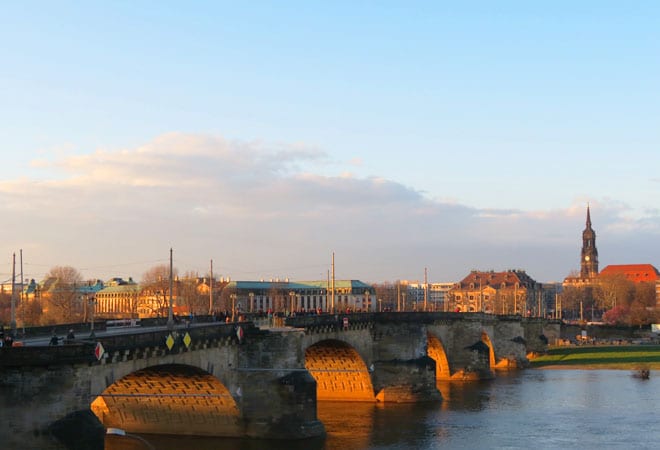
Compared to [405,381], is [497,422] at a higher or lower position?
lower

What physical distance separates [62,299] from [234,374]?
10046cm

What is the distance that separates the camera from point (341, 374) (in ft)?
244

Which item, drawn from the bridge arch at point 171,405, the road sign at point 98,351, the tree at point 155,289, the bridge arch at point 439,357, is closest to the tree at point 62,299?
the tree at point 155,289

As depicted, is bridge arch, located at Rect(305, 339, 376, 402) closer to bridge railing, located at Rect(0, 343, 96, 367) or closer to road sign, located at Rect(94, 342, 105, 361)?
road sign, located at Rect(94, 342, 105, 361)

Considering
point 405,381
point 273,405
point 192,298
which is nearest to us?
point 273,405

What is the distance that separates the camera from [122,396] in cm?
5281

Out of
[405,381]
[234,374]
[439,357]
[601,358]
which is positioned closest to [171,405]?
[234,374]

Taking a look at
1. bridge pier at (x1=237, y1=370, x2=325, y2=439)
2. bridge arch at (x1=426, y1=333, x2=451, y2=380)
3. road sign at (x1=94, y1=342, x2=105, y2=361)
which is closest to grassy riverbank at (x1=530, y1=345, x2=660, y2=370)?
bridge arch at (x1=426, y1=333, x2=451, y2=380)

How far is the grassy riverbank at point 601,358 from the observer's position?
106794mm

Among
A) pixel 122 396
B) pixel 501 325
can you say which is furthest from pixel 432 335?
pixel 122 396

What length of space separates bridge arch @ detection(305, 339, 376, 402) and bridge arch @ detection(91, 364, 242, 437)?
2100 cm

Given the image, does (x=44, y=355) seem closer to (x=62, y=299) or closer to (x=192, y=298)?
(x=62, y=299)

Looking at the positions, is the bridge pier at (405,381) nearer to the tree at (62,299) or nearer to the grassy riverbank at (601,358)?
the grassy riverbank at (601,358)

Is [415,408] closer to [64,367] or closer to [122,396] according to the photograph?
[122,396]
